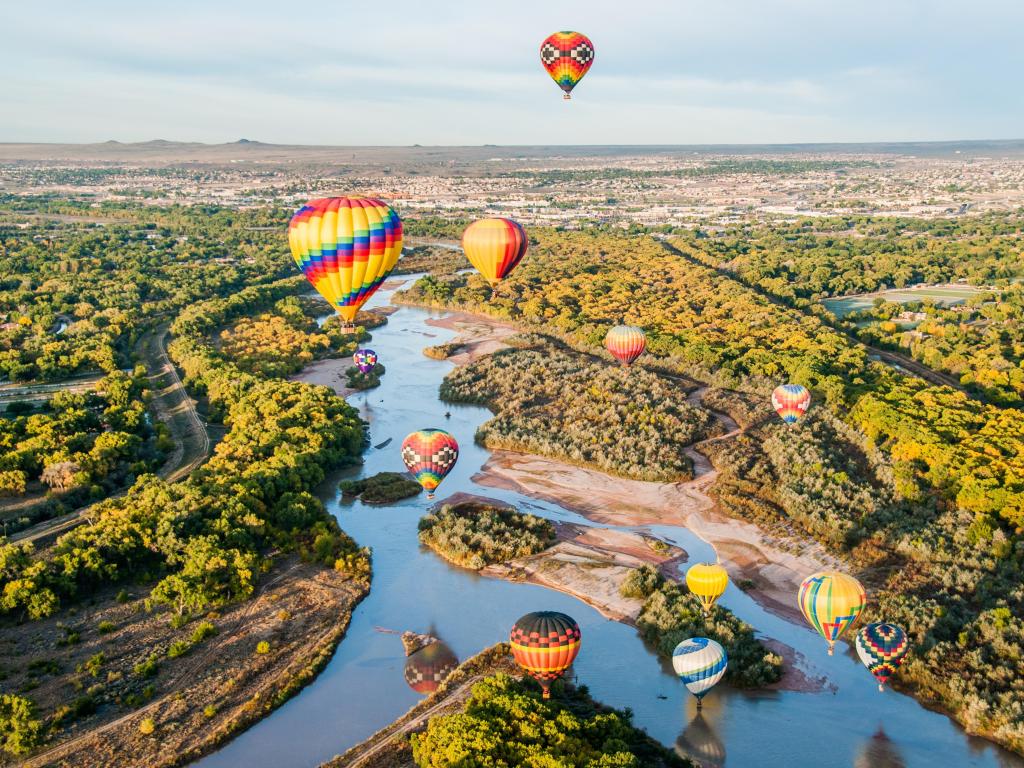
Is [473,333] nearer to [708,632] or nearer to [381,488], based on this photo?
[381,488]

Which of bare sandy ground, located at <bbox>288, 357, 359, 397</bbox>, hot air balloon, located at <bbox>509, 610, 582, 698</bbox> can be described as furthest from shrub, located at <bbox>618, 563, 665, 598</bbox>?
bare sandy ground, located at <bbox>288, 357, 359, 397</bbox>

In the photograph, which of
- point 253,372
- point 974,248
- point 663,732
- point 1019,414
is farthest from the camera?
point 974,248

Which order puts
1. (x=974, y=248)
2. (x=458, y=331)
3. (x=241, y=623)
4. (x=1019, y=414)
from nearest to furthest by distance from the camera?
(x=241, y=623) → (x=1019, y=414) → (x=458, y=331) → (x=974, y=248)

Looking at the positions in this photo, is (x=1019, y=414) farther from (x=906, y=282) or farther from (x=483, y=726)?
(x=906, y=282)

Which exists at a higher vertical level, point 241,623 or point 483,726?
point 483,726

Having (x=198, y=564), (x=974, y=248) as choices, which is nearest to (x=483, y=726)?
(x=198, y=564)

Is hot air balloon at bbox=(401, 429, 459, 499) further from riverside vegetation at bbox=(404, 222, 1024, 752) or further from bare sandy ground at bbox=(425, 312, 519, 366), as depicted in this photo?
bare sandy ground at bbox=(425, 312, 519, 366)

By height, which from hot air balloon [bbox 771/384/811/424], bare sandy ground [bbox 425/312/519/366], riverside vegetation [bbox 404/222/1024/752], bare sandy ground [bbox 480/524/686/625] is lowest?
bare sandy ground [bbox 425/312/519/366]
